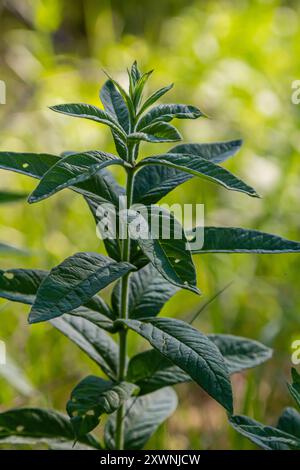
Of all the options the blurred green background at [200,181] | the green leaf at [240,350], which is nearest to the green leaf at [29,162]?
the green leaf at [240,350]

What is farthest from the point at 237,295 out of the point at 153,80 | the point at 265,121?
the point at 153,80

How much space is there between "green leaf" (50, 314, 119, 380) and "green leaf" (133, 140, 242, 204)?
20cm

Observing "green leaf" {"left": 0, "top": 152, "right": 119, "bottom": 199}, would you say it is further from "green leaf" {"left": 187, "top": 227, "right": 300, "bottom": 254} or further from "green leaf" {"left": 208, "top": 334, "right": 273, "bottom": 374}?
"green leaf" {"left": 208, "top": 334, "right": 273, "bottom": 374}

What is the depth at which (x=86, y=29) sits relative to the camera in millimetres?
4301

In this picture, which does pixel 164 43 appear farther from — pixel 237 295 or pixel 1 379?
pixel 1 379

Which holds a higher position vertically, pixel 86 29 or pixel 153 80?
pixel 86 29

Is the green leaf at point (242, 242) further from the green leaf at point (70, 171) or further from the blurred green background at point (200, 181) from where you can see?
the blurred green background at point (200, 181)

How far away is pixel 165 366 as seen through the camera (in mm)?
973

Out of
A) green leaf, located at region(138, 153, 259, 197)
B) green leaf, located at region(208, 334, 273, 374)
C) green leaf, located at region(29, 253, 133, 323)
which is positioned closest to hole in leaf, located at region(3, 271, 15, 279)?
green leaf, located at region(29, 253, 133, 323)

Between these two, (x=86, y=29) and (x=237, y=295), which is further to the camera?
(x=86, y=29)

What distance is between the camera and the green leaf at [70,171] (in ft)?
2.31

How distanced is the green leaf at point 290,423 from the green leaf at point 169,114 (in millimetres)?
432

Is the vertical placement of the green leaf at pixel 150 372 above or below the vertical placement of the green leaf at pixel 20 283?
below
